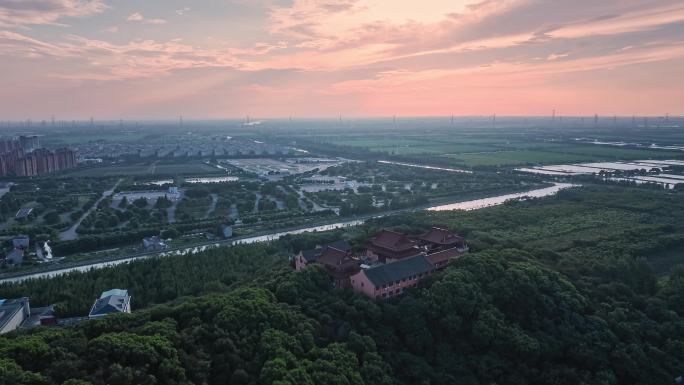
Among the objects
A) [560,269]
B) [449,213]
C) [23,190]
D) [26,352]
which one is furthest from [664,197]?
[23,190]

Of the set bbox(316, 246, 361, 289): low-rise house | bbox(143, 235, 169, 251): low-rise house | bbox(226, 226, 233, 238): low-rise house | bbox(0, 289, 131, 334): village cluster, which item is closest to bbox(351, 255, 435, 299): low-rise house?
bbox(316, 246, 361, 289): low-rise house

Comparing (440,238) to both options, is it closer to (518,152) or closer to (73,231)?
(73,231)

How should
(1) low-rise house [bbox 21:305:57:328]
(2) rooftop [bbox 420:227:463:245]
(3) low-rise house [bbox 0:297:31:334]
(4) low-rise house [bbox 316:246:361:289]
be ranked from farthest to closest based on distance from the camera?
(2) rooftop [bbox 420:227:463:245] < (4) low-rise house [bbox 316:246:361:289] < (1) low-rise house [bbox 21:305:57:328] < (3) low-rise house [bbox 0:297:31:334]

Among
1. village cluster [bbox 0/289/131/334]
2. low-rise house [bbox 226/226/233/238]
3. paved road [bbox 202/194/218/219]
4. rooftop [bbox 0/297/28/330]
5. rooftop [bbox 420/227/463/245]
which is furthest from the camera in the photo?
paved road [bbox 202/194/218/219]

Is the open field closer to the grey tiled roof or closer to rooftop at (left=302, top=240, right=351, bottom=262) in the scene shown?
rooftop at (left=302, top=240, right=351, bottom=262)

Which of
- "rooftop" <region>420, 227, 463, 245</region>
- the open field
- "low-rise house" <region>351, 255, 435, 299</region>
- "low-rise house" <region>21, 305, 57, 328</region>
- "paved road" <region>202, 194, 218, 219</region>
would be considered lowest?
"low-rise house" <region>21, 305, 57, 328</region>

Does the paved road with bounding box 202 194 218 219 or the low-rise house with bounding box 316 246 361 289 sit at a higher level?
the low-rise house with bounding box 316 246 361 289

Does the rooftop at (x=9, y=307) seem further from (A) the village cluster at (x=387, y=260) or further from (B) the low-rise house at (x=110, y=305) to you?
(A) the village cluster at (x=387, y=260)

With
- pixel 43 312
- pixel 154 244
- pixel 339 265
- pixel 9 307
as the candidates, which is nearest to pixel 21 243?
pixel 154 244
